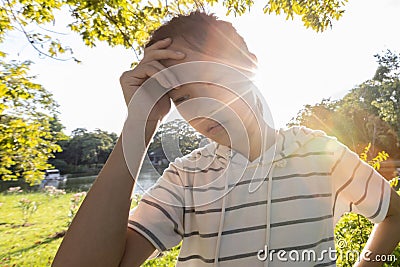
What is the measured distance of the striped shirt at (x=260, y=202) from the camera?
0.85 m

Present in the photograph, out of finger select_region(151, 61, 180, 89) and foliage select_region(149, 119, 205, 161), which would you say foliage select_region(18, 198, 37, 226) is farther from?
finger select_region(151, 61, 180, 89)

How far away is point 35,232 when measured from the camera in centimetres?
915

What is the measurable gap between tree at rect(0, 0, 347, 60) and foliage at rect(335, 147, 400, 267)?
4.22 feet

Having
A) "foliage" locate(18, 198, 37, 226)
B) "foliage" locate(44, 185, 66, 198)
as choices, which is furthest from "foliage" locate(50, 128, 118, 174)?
"foliage" locate(18, 198, 37, 226)

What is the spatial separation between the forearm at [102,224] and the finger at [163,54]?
0.29 meters

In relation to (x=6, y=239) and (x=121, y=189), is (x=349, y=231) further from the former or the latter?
(x=6, y=239)

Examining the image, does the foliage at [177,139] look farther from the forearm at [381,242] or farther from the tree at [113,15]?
the tree at [113,15]

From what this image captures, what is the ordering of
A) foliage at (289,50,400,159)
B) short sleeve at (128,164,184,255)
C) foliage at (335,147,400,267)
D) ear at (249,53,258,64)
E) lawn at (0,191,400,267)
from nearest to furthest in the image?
short sleeve at (128,164,184,255), ear at (249,53,258,64), foliage at (335,147,400,267), lawn at (0,191,400,267), foliage at (289,50,400,159)

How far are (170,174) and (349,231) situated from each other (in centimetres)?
250

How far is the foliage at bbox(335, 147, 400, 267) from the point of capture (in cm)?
241

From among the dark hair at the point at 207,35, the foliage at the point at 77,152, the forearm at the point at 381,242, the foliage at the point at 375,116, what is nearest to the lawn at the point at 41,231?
→ the foliage at the point at 77,152

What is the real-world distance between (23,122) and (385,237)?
10.9 ft

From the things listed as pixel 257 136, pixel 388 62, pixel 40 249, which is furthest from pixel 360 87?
pixel 257 136

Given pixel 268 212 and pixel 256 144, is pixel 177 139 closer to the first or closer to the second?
pixel 256 144
